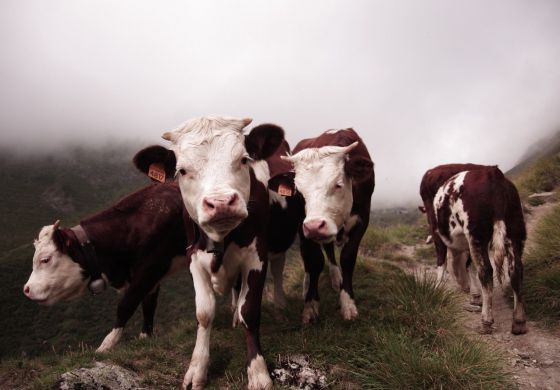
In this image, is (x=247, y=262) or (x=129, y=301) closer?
(x=247, y=262)

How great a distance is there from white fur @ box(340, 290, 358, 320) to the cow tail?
6.27 feet

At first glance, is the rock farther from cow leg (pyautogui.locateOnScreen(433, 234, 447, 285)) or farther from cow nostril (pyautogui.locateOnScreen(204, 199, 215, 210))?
cow leg (pyautogui.locateOnScreen(433, 234, 447, 285))

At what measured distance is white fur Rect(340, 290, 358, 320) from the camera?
15.5ft

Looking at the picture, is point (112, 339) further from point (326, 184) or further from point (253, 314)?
point (326, 184)

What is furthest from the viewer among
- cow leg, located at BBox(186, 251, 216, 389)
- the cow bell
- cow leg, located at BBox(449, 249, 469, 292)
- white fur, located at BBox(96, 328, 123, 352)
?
cow leg, located at BBox(449, 249, 469, 292)

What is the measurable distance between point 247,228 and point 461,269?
16.1 feet

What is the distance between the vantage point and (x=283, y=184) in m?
4.55

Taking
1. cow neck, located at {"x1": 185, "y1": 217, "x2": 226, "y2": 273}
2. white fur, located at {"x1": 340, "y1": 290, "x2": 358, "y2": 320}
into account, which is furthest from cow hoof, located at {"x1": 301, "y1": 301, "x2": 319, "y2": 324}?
cow neck, located at {"x1": 185, "y1": 217, "x2": 226, "y2": 273}

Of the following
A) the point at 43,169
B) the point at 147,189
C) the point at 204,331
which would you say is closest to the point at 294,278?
the point at 147,189

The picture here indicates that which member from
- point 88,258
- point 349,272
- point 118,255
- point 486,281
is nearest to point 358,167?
point 349,272

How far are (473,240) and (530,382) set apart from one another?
A: 2003mm

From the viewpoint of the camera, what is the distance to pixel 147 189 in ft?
21.9

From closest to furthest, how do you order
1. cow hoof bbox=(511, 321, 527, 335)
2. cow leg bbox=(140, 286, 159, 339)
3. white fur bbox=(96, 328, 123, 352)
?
cow hoof bbox=(511, 321, 527, 335) < white fur bbox=(96, 328, 123, 352) < cow leg bbox=(140, 286, 159, 339)

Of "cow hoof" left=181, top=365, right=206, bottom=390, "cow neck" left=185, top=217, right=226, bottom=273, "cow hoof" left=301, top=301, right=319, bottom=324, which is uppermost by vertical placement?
"cow neck" left=185, top=217, right=226, bottom=273
